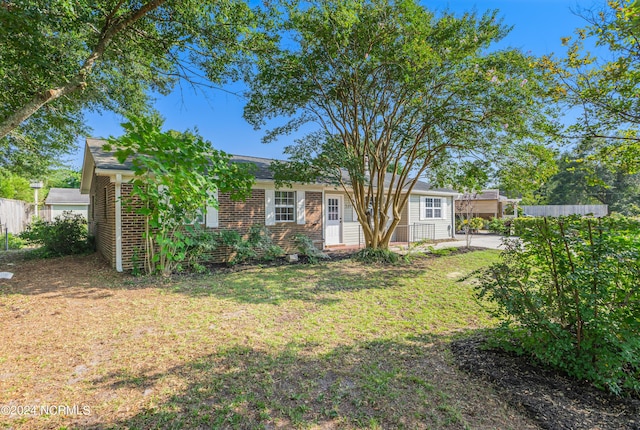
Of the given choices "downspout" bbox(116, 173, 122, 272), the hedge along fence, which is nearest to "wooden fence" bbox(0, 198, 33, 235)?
"downspout" bbox(116, 173, 122, 272)

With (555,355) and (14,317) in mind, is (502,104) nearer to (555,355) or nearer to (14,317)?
(555,355)

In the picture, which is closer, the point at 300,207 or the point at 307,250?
the point at 307,250

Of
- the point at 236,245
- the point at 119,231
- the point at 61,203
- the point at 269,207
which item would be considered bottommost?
the point at 236,245

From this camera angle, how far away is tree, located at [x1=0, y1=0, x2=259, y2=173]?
438 centimetres

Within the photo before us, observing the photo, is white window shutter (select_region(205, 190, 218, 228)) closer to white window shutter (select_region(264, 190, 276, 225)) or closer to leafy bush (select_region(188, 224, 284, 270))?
leafy bush (select_region(188, 224, 284, 270))

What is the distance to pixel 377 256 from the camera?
371 inches

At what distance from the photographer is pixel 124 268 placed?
761 centimetres

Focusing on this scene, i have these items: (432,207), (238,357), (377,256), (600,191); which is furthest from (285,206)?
(600,191)

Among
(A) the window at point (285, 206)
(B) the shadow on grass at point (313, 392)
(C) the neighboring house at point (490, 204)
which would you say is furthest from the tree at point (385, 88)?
(C) the neighboring house at point (490, 204)

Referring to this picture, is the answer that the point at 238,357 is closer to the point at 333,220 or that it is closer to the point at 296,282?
the point at 296,282

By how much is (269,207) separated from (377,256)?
3.92 m

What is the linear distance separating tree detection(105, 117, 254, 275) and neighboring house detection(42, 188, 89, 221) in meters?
21.1

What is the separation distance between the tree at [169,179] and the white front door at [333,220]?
4984mm

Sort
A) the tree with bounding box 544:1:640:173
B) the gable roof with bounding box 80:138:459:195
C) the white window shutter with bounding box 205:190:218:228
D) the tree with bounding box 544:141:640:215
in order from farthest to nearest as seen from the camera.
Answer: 1. the tree with bounding box 544:141:640:215
2. the white window shutter with bounding box 205:190:218:228
3. the gable roof with bounding box 80:138:459:195
4. the tree with bounding box 544:1:640:173
